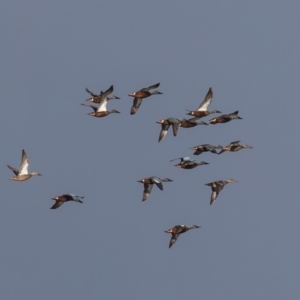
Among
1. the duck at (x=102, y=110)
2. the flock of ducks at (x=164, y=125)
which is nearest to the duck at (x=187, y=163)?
the flock of ducks at (x=164, y=125)

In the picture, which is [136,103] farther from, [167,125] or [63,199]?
[63,199]

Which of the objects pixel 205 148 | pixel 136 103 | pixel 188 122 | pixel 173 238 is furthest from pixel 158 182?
pixel 136 103

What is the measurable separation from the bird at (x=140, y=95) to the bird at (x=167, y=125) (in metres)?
1.52

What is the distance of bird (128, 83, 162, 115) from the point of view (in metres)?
102

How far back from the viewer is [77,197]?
331 ft

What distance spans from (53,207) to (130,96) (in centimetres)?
717

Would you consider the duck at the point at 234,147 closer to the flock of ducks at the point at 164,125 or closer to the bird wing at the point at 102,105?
the flock of ducks at the point at 164,125

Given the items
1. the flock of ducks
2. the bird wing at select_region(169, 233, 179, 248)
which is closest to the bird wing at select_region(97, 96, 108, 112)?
the flock of ducks

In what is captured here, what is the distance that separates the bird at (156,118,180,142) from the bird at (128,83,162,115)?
1521mm

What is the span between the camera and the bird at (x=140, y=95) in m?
102

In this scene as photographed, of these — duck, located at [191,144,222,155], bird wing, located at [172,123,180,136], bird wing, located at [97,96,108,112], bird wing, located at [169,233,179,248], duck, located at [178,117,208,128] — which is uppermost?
bird wing, located at [97,96,108,112]

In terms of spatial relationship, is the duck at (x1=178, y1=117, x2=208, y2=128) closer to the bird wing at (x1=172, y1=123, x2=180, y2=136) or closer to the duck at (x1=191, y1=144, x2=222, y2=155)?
the bird wing at (x1=172, y1=123, x2=180, y2=136)

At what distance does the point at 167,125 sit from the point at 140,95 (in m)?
2.32

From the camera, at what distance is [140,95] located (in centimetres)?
10256
